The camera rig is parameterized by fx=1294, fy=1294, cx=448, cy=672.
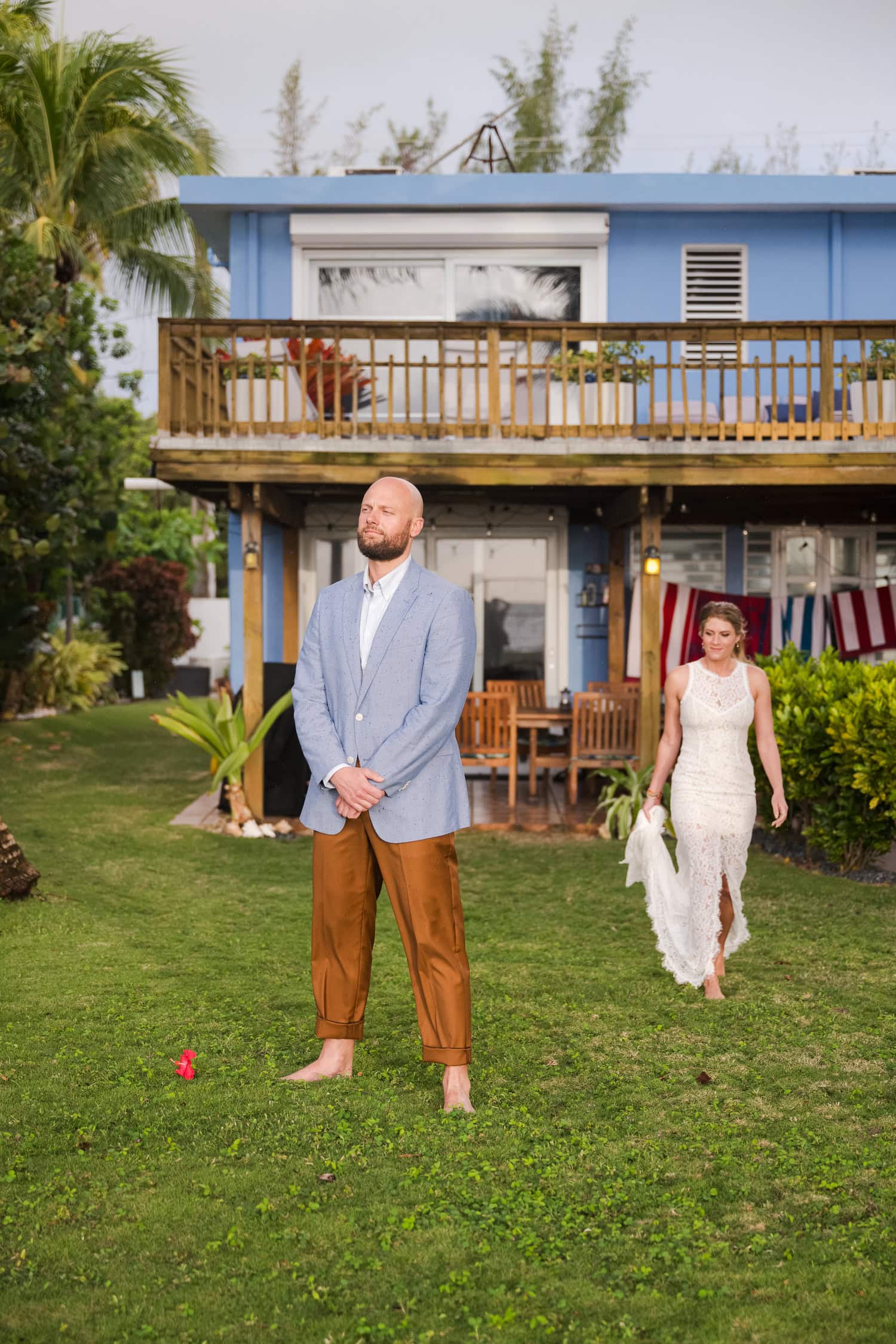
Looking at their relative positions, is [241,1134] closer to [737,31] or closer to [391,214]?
[391,214]

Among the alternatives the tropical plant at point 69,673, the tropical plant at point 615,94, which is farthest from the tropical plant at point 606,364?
the tropical plant at point 615,94

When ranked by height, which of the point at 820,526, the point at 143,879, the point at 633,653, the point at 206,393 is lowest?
the point at 143,879

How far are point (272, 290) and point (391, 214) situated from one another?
143cm

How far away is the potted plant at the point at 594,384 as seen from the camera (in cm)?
1088

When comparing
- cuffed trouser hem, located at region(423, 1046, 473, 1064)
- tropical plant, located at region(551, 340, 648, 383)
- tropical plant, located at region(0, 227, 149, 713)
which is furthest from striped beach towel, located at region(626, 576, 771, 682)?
cuffed trouser hem, located at region(423, 1046, 473, 1064)

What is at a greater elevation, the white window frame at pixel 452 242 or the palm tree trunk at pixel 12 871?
the white window frame at pixel 452 242

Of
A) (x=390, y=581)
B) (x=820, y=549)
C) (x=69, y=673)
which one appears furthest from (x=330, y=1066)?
(x=69, y=673)

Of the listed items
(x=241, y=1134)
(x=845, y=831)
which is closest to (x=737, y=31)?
(x=845, y=831)

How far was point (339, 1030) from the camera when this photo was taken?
→ 4.21m

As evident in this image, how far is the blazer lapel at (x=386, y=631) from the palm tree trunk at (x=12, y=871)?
3570mm

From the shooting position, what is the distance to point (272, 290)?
13.1 meters

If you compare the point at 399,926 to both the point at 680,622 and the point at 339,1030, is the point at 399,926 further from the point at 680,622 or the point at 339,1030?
the point at 680,622

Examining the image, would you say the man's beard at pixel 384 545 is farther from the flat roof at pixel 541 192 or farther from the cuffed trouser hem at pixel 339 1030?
the flat roof at pixel 541 192

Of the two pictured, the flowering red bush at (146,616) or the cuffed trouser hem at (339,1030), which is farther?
the flowering red bush at (146,616)
